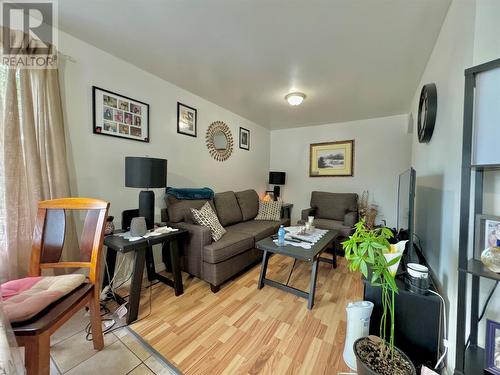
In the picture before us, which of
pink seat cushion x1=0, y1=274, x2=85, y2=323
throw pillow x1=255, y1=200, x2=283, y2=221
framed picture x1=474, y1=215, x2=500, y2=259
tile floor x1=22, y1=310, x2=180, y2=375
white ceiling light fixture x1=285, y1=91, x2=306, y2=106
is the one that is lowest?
tile floor x1=22, y1=310, x2=180, y2=375

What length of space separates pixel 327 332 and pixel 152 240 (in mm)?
1529

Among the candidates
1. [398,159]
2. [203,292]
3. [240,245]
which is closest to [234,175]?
[240,245]

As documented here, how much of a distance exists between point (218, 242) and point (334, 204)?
2.47m

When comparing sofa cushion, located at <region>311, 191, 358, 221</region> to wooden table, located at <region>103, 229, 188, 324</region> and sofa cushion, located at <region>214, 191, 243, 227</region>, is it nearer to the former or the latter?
sofa cushion, located at <region>214, 191, 243, 227</region>

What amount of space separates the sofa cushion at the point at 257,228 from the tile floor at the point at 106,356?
1.47 metres

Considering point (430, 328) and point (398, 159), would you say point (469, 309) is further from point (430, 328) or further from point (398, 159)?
point (398, 159)

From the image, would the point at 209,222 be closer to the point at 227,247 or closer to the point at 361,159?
the point at 227,247

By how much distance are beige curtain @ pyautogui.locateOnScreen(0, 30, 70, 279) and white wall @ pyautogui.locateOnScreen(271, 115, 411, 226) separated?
3.90m

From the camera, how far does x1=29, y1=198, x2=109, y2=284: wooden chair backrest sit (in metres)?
1.29

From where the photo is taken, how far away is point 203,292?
2.00m

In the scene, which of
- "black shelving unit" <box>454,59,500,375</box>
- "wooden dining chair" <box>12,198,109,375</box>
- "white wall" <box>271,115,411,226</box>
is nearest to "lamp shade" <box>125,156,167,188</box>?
"wooden dining chair" <box>12,198,109,375</box>

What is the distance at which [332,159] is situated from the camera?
415 centimetres

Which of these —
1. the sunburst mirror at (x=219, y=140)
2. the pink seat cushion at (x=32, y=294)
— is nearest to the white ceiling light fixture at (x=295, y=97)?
the sunburst mirror at (x=219, y=140)

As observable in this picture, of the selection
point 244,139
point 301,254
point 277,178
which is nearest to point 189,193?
point 301,254
